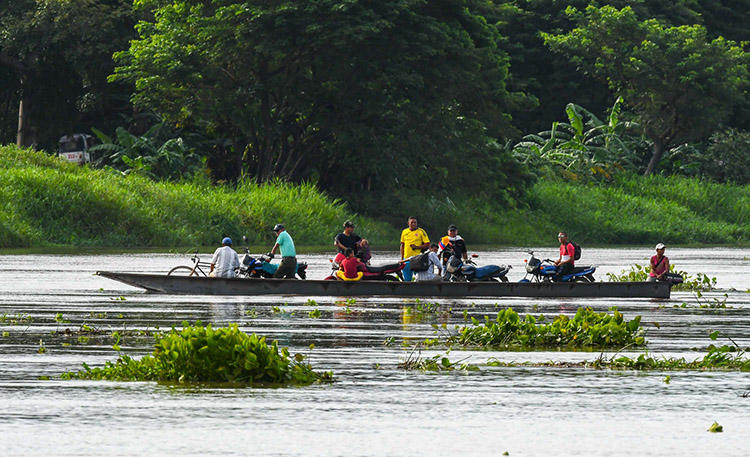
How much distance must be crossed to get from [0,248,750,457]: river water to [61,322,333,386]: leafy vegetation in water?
0.28 meters

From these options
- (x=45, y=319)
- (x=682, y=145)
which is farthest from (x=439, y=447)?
(x=682, y=145)

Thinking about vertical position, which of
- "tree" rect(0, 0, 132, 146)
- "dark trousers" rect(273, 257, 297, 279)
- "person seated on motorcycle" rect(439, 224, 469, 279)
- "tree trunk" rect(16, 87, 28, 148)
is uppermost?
"tree" rect(0, 0, 132, 146)

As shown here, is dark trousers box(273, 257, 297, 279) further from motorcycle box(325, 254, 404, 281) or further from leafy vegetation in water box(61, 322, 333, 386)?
leafy vegetation in water box(61, 322, 333, 386)

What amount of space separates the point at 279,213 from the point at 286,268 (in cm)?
2570

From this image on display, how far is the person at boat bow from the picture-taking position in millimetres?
27609

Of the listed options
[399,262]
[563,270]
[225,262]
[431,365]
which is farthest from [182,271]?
[431,365]

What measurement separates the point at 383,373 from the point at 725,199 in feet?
198

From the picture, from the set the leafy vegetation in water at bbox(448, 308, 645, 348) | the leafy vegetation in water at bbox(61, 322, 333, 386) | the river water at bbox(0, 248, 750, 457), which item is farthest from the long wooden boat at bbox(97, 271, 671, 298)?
the leafy vegetation in water at bbox(61, 322, 333, 386)

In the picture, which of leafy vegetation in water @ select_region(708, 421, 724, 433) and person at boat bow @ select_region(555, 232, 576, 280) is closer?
leafy vegetation in water @ select_region(708, 421, 724, 433)

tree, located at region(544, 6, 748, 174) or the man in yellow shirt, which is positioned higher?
tree, located at region(544, 6, 748, 174)

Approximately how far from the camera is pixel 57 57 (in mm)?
58688

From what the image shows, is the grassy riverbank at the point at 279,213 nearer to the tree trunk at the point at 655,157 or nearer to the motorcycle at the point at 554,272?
the tree trunk at the point at 655,157

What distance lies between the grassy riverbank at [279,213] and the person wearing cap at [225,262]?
21514mm

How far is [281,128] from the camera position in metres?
57.4
